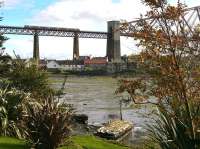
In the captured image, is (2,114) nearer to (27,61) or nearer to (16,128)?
(16,128)

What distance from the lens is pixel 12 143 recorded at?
1741 centimetres

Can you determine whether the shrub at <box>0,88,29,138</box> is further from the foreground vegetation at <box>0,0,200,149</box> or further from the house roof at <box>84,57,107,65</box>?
the house roof at <box>84,57,107,65</box>

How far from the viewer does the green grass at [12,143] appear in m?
16.7

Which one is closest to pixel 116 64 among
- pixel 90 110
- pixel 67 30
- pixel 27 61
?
pixel 67 30

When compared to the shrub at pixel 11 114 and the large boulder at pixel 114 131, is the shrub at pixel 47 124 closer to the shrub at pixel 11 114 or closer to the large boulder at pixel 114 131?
the shrub at pixel 11 114

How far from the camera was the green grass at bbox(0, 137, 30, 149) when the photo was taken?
16.7 meters

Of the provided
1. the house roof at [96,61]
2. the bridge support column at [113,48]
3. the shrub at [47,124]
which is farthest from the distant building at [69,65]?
the shrub at [47,124]

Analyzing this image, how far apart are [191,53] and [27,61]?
21112 mm

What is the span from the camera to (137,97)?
12086 mm

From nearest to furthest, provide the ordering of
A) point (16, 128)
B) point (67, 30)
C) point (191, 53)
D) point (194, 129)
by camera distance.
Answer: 1. point (194, 129)
2. point (191, 53)
3. point (16, 128)
4. point (67, 30)

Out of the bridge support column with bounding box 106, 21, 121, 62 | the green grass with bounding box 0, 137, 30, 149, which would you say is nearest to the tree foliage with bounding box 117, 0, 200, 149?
the green grass with bounding box 0, 137, 30, 149

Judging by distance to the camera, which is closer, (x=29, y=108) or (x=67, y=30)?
(x=29, y=108)

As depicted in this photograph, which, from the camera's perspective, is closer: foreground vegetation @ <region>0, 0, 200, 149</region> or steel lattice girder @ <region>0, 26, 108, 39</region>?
foreground vegetation @ <region>0, 0, 200, 149</region>

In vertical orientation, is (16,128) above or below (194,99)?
below
